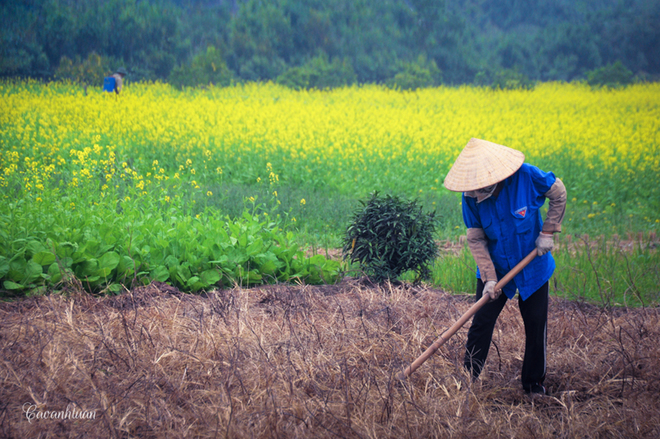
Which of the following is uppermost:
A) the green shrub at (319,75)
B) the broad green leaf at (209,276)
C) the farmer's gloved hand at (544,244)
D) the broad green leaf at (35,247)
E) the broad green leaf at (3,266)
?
the green shrub at (319,75)

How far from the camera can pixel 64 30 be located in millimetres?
7734

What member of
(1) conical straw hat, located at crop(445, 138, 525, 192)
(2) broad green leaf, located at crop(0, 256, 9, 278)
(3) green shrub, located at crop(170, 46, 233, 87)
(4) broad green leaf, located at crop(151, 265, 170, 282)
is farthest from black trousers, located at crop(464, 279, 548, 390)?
(3) green shrub, located at crop(170, 46, 233, 87)

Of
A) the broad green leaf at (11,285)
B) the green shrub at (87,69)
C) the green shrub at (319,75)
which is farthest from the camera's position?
the green shrub at (319,75)

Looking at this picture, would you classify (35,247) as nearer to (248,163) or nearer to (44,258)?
(44,258)

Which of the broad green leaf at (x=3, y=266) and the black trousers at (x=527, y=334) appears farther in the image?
the broad green leaf at (x=3, y=266)

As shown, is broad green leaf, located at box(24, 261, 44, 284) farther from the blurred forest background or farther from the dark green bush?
the blurred forest background

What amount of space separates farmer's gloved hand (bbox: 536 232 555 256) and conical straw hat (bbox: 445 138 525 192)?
0.37m

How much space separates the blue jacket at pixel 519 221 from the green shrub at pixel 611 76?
11198 millimetres

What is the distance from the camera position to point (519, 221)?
2.35 m

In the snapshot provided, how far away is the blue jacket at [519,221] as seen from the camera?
2.35m

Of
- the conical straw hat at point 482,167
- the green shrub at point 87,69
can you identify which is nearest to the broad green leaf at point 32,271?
the conical straw hat at point 482,167

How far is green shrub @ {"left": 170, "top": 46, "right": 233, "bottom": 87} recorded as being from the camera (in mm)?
10781

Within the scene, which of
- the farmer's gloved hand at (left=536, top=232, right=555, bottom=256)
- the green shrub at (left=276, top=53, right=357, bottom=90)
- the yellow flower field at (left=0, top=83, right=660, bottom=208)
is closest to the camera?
the farmer's gloved hand at (left=536, top=232, right=555, bottom=256)

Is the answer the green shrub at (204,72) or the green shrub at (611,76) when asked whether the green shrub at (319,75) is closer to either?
the green shrub at (204,72)
